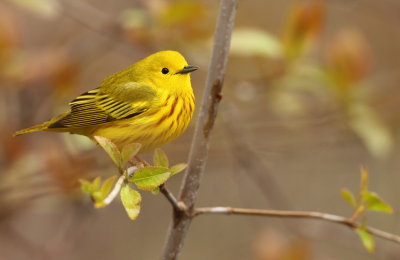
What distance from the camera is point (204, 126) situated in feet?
5.33

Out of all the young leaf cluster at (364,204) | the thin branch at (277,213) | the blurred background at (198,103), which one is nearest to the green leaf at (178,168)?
the thin branch at (277,213)

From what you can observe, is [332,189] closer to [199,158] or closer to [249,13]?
[249,13]

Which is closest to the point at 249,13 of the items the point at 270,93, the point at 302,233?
the point at 270,93

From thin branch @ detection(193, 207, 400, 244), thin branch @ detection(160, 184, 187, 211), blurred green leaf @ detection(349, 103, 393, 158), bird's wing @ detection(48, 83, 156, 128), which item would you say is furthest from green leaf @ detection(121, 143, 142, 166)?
blurred green leaf @ detection(349, 103, 393, 158)

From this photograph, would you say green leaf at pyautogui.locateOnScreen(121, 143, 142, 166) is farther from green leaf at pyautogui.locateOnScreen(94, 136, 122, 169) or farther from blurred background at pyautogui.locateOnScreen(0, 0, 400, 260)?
blurred background at pyautogui.locateOnScreen(0, 0, 400, 260)

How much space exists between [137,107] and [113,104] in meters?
0.08

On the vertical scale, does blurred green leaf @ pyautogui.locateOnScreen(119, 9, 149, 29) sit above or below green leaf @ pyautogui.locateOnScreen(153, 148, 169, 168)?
above

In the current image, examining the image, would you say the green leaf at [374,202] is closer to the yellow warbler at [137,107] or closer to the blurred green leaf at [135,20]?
the yellow warbler at [137,107]

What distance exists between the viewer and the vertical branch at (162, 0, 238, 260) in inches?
60.7

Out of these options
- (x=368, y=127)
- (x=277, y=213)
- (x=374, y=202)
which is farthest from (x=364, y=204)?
(x=368, y=127)

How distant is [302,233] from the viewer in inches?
133

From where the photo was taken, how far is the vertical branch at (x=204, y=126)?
1.54m

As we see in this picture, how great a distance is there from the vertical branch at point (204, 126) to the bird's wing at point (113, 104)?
44 centimetres

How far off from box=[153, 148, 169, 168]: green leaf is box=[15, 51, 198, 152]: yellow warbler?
32 centimetres
